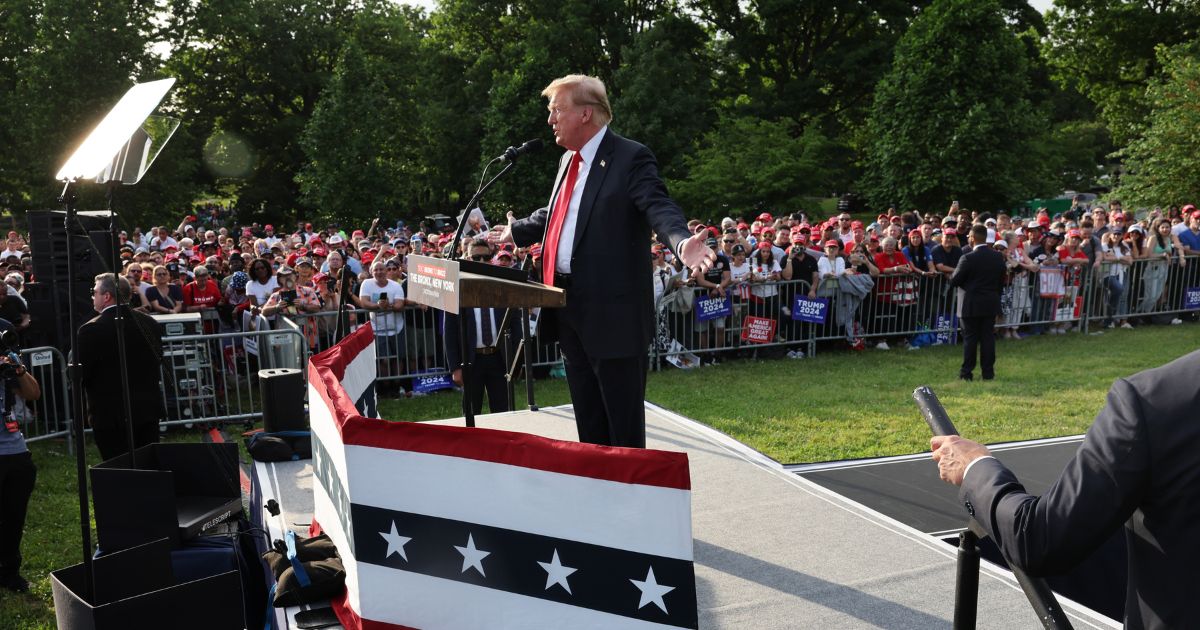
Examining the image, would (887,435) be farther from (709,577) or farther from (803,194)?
(803,194)

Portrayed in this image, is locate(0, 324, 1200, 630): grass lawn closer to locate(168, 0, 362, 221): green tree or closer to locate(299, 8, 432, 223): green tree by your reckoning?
locate(299, 8, 432, 223): green tree

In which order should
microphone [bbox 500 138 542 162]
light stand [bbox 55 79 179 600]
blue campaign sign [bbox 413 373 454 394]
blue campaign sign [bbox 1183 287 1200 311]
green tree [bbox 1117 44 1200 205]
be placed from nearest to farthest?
light stand [bbox 55 79 179 600] → microphone [bbox 500 138 542 162] → blue campaign sign [bbox 413 373 454 394] → blue campaign sign [bbox 1183 287 1200 311] → green tree [bbox 1117 44 1200 205]

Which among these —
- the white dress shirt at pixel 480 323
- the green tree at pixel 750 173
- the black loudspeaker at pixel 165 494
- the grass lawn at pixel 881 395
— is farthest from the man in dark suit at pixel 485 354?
the green tree at pixel 750 173

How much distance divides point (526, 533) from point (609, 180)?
5.55 feet

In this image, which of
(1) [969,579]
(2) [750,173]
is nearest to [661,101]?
(2) [750,173]

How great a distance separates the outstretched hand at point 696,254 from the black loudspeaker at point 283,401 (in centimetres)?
413

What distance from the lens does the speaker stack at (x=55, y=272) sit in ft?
28.8

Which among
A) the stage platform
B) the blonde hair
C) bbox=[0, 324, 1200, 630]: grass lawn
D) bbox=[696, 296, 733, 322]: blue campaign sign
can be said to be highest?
the blonde hair

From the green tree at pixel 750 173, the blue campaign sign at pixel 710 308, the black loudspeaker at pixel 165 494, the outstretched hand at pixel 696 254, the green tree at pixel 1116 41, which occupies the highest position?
the green tree at pixel 1116 41

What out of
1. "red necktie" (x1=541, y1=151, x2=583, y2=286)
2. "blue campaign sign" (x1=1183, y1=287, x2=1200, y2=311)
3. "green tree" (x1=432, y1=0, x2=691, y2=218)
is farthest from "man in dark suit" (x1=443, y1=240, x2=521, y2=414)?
"green tree" (x1=432, y1=0, x2=691, y2=218)

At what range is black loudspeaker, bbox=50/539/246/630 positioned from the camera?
373cm

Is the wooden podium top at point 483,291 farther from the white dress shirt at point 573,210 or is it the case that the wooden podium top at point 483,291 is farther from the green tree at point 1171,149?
the green tree at point 1171,149

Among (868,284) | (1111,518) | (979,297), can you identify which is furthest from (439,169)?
(1111,518)

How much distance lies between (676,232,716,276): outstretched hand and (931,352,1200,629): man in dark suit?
159 cm
